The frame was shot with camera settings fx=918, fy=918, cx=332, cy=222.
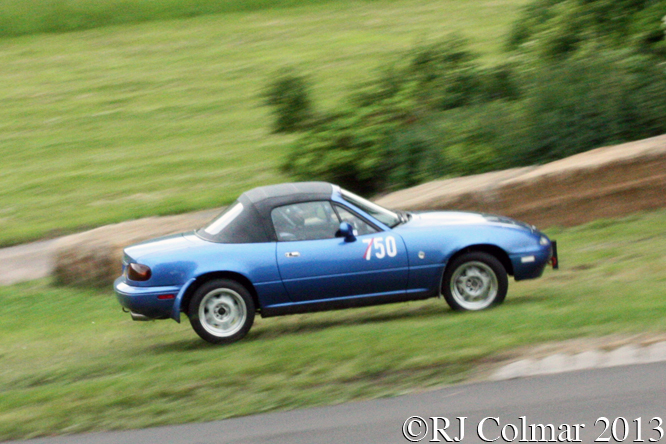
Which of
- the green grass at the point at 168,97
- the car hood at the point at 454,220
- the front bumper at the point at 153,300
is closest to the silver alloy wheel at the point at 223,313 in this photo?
the front bumper at the point at 153,300

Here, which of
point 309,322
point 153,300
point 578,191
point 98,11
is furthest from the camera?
point 98,11

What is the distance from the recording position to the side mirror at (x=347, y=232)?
8617 millimetres

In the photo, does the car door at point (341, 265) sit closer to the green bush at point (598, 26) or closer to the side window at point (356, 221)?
the side window at point (356, 221)

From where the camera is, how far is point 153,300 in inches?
339

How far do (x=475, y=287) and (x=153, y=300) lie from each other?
3.09 meters

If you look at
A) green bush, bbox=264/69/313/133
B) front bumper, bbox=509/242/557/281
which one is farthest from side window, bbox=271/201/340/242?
green bush, bbox=264/69/313/133

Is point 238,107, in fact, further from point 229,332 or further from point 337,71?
point 229,332

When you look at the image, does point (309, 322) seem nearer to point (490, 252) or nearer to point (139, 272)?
point (139, 272)

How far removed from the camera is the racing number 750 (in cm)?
871

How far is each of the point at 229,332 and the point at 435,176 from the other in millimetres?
7385

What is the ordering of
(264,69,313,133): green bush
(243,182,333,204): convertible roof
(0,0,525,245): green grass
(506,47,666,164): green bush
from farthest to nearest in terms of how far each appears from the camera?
(0,0,525,245): green grass
(264,69,313,133): green bush
(506,47,666,164): green bush
(243,182,333,204): convertible roof

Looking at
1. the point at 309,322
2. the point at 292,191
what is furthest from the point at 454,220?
the point at 309,322

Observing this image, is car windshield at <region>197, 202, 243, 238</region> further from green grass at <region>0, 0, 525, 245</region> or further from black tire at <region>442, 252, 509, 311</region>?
green grass at <region>0, 0, 525, 245</region>

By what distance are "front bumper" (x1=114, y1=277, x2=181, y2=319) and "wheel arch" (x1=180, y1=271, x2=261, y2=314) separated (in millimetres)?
132
